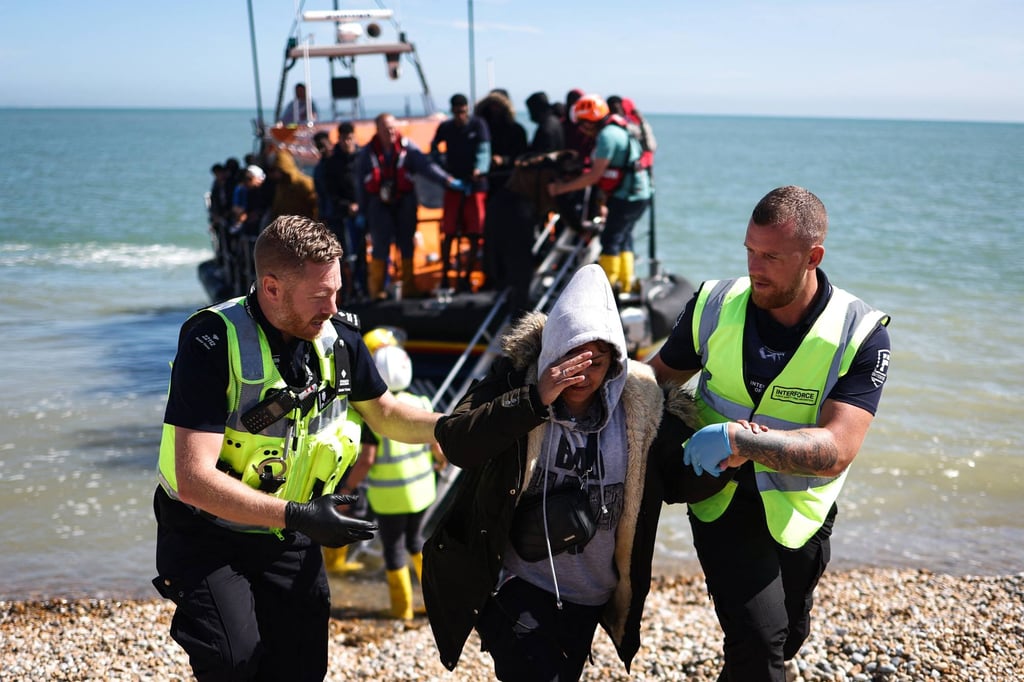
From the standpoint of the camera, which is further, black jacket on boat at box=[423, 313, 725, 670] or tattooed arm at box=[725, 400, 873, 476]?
black jacket on boat at box=[423, 313, 725, 670]

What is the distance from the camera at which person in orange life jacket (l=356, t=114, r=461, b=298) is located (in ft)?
27.0

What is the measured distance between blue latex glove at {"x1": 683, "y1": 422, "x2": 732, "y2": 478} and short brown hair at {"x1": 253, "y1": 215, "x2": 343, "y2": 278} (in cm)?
115

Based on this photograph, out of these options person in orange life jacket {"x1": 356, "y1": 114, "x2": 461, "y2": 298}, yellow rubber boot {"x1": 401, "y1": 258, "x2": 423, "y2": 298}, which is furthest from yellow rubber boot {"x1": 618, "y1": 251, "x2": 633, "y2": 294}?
yellow rubber boot {"x1": 401, "y1": 258, "x2": 423, "y2": 298}

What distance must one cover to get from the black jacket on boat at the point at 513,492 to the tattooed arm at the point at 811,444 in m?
0.21

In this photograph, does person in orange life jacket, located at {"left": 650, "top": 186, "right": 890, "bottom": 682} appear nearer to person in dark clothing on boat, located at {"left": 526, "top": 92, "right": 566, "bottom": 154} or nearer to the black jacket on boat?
the black jacket on boat

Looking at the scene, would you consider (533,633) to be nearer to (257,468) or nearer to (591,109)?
(257,468)

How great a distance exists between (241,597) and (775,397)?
1.67m

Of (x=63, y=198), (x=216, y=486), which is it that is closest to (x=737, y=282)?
(x=216, y=486)

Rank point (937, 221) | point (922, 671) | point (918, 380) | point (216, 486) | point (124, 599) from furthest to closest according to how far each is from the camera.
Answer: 1. point (937, 221)
2. point (918, 380)
3. point (124, 599)
4. point (922, 671)
5. point (216, 486)

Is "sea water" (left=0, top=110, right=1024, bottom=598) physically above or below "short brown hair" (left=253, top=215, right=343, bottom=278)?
below

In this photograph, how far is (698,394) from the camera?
3.20 m

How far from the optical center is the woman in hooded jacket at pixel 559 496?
2.74 meters

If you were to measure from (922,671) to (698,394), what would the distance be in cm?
177

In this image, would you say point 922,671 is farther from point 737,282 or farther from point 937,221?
point 937,221
